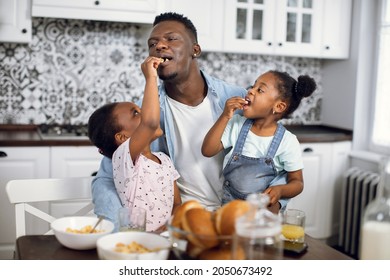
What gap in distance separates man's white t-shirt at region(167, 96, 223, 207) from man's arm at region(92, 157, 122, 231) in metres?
0.15

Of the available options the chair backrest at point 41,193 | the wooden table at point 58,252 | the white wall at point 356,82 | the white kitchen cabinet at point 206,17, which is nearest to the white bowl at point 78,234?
the wooden table at point 58,252

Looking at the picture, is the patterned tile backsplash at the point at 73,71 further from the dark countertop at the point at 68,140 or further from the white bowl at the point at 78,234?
the white bowl at the point at 78,234

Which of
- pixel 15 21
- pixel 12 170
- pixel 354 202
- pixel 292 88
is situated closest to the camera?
pixel 292 88

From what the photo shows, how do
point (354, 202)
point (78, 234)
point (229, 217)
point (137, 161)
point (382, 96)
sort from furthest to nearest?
point (354, 202)
point (382, 96)
point (137, 161)
point (78, 234)
point (229, 217)

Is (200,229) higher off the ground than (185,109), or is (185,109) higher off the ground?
(185,109)

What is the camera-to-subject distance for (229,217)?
0.65 m

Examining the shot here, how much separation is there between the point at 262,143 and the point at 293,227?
285mm

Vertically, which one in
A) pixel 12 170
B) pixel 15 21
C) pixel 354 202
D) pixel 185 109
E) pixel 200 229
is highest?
pixel 15 21

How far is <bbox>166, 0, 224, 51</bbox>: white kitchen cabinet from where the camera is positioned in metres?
1.84

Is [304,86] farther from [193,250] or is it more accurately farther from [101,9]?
[101,9]

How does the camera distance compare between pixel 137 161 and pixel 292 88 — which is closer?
pixel 137 161

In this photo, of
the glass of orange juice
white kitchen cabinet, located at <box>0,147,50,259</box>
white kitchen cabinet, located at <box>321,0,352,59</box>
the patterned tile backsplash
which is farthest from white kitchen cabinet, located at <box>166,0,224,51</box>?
the glass of orange juice

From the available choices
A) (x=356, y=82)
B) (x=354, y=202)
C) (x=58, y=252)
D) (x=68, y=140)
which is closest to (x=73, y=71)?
(x=68, y=140)
